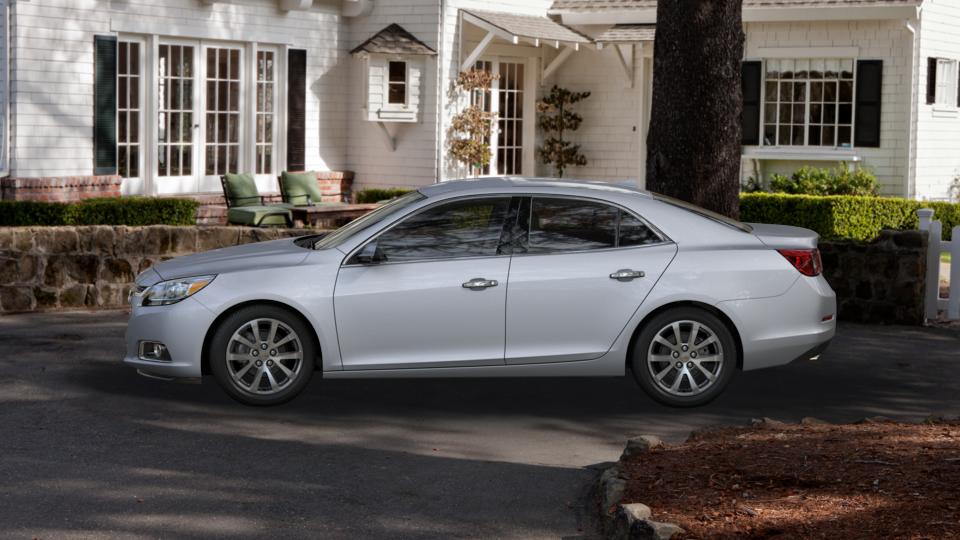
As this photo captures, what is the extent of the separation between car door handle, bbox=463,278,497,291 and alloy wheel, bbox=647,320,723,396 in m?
1.10

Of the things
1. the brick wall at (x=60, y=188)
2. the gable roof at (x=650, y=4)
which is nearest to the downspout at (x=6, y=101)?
the brick wall at (x=60, y=188)

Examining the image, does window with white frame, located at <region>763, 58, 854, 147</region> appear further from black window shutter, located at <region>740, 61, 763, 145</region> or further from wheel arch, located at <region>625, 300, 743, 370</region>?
wheel arch, located at <region>625, 300, 743, 370</region>

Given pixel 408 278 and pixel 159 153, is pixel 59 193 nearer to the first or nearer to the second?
pixel 159 153

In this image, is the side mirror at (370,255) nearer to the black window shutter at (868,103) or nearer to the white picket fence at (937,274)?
the white picket fence at (937,274)

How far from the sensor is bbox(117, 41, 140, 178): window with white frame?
1953 cm

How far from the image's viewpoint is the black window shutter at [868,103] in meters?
23.0

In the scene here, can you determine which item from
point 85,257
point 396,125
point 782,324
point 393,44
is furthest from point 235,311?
point 396,125

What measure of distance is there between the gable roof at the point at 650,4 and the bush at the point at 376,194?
5324mm

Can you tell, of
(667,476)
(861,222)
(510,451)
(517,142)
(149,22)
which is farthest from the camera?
(517,142)

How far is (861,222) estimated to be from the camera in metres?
21.6

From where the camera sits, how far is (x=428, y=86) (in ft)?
75.3

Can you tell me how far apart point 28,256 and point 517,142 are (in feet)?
44.1

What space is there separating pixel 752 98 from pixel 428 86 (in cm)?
557

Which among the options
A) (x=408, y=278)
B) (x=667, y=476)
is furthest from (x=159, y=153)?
(x=667, y=476)
